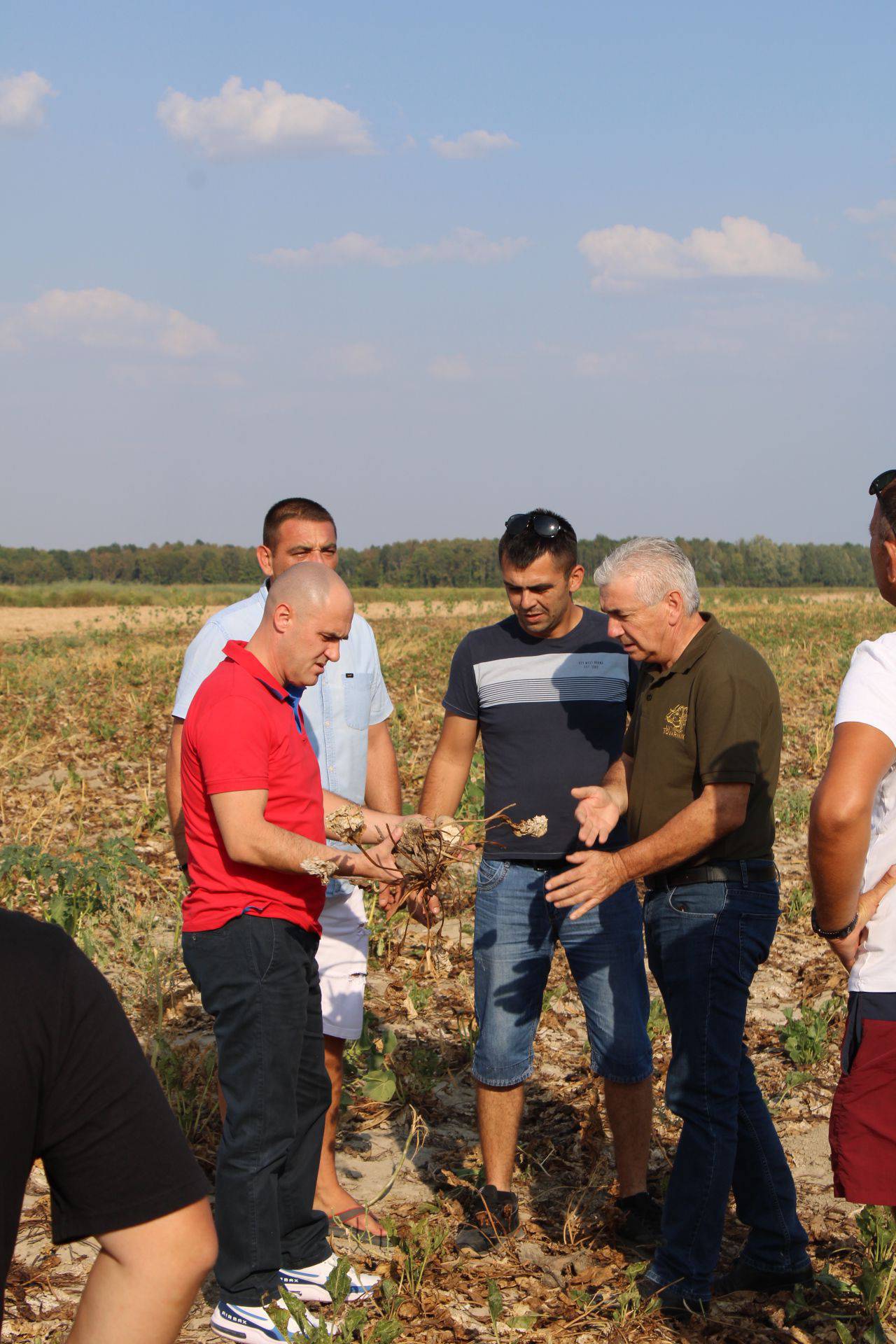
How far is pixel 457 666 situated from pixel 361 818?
1.06m

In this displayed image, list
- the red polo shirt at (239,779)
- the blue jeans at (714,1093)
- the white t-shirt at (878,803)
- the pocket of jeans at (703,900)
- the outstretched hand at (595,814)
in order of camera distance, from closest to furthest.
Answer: the white t-shirt at (878,803) → the red polo shirt at (239,779) → the blue jeans at (714,1093) → the pocket of jeans at (703,900) → the outstretched hand at (595,814)

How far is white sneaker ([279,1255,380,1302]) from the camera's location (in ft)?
11.2

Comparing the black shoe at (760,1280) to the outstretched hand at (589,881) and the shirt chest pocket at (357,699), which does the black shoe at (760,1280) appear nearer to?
the outstretched hand at (589,881)

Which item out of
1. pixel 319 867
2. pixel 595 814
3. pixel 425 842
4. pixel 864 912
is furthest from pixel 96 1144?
pixel 595 814

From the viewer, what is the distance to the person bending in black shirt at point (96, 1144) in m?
1.29

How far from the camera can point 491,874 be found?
161 inches

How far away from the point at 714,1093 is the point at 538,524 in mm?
1984

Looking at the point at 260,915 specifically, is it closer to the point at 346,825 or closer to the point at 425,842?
the point at 346,825

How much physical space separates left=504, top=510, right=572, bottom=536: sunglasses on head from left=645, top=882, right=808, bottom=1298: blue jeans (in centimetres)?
135

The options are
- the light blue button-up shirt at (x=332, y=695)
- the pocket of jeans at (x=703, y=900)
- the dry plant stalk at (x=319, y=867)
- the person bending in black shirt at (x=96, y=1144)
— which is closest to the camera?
the person bending in black shirt at (x=96, y=1144)

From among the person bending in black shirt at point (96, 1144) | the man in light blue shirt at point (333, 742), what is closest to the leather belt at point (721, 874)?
the man in light blue shirt at point (333, 742)

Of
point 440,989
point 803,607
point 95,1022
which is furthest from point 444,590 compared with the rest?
point 95,1022

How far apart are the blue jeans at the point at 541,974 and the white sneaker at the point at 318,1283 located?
780 millimetres

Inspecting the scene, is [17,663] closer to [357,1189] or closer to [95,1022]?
[357,1189]
